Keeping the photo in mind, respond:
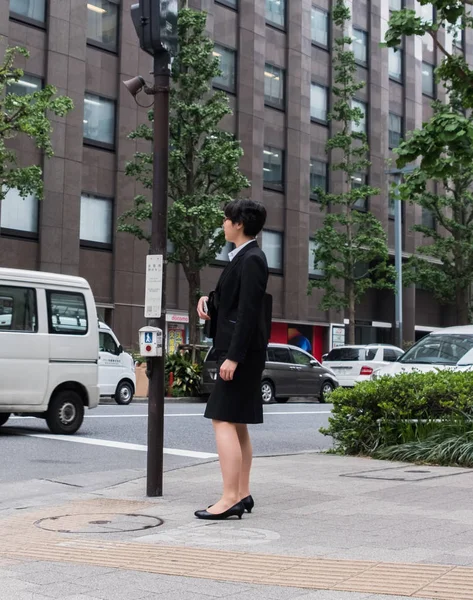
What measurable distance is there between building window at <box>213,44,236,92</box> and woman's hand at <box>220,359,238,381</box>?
32.1m

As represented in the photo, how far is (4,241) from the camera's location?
29.5m

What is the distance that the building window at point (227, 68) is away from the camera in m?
37.7

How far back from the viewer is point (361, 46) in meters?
46.1

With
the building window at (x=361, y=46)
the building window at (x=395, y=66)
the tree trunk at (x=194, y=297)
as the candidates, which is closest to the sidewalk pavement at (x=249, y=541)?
the tree trunk at (x=194, y=297)

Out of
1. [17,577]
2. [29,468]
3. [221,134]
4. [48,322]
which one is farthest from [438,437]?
[221,134]

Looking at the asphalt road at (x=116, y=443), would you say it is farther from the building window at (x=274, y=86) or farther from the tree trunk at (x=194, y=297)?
the building window at (x=274, y=86)

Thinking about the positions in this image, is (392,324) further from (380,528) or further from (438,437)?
(380,528)

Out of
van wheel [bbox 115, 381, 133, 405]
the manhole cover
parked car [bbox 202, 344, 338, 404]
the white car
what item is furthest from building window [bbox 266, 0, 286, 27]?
the manhole cover

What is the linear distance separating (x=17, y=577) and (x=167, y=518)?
6.28 feet

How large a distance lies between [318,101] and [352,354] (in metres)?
16.3

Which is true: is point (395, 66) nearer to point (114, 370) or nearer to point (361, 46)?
point (361, 46)

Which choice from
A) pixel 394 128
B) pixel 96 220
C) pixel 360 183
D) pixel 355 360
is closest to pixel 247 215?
pixel 355 360

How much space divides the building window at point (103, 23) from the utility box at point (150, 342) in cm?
2676

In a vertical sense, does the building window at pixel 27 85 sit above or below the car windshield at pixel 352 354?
above
